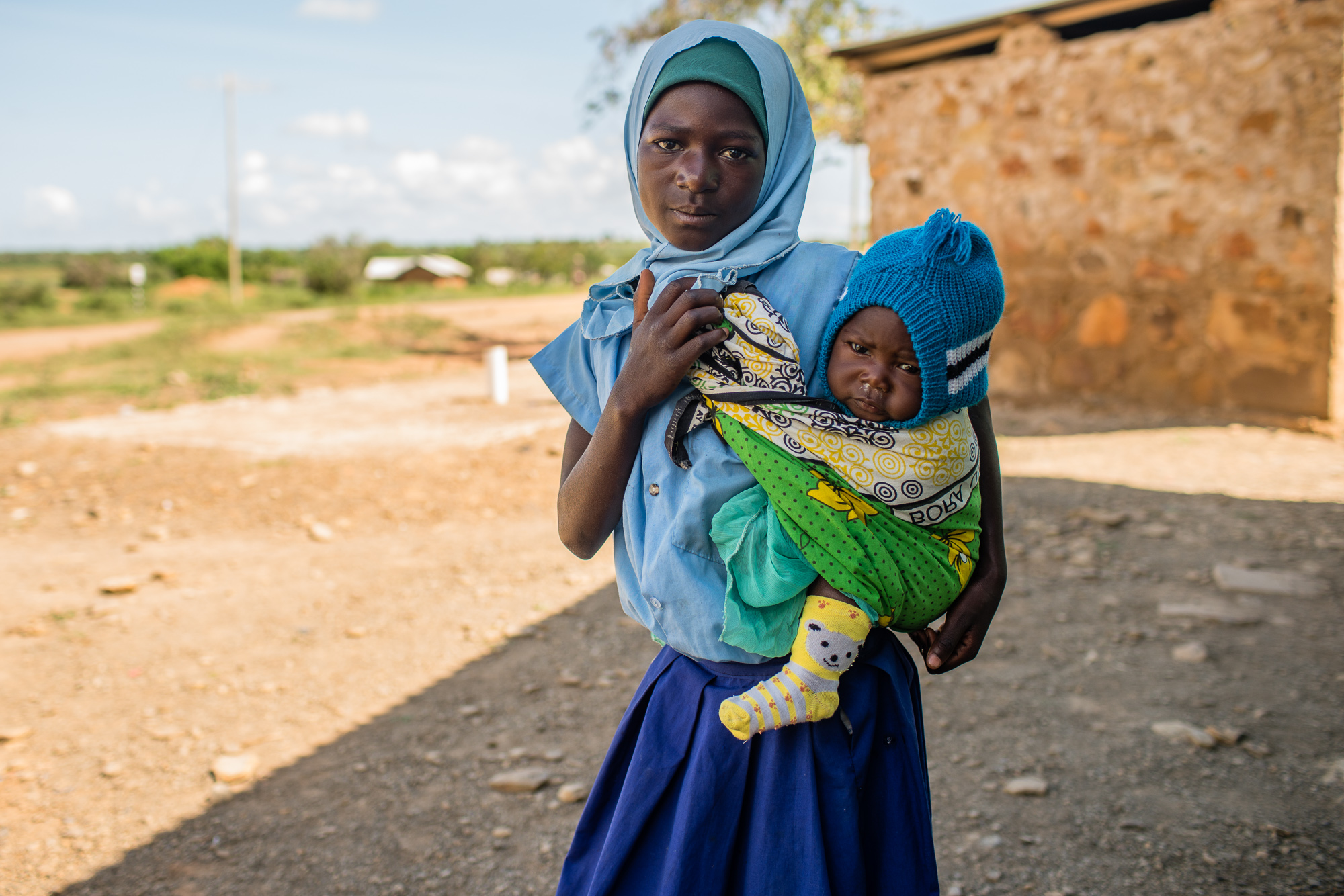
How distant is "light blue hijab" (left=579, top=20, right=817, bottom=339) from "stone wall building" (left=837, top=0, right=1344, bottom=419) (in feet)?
17.4

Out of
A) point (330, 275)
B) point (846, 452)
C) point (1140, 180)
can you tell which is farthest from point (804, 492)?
point (330, 275)

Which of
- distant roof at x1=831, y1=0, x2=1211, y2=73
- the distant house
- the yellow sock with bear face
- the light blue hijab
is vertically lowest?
the yellow sock with bear face

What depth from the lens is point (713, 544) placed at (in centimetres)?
117

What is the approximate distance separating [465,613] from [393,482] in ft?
6.92

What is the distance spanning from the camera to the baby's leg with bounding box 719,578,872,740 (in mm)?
1113

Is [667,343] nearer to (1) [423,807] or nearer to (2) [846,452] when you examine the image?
(2) [846,452]

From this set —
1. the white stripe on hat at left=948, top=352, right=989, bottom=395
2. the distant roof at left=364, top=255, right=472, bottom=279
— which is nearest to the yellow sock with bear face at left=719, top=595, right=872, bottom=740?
the white stripe on hat at left=948, top=352, right=989, bottom=395

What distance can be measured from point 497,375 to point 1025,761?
23.0 ft

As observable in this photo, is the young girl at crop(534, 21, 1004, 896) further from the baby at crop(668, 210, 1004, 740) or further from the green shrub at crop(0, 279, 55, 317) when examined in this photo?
the green shrub at crop(0, 279, 55, 317)

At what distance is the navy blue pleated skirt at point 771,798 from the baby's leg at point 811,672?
78 mm

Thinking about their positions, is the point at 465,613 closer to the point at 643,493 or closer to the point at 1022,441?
the point at 643,493

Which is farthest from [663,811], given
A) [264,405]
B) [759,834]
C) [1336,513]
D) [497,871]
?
[264,405]

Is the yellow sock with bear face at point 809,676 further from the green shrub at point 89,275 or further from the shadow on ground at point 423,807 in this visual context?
the green shrub at point 89,275

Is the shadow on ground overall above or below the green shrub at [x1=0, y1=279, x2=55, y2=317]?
below
